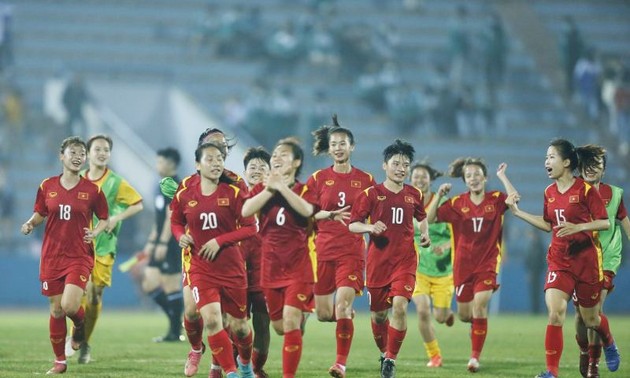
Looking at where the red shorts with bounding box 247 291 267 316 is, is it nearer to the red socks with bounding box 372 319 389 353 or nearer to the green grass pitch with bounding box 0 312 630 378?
the green grass pitch with bounding box 0 312 630 378

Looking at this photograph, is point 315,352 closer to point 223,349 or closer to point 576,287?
point 576,287

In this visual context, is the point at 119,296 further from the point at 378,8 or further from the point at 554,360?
the point at 554,360

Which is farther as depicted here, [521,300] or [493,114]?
[493,114]

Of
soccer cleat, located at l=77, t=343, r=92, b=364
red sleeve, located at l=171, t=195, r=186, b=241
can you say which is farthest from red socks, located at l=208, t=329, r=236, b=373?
soccer cleat, located at l=77, t=343, r=92, b=364

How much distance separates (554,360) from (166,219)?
21.1 feet

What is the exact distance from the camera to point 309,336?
18.1m

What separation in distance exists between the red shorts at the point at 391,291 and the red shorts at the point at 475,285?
1.68m

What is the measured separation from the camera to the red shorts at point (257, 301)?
11.0m

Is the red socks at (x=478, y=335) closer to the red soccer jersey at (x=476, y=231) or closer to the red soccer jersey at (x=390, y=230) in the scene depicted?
the red soccer jersey at (x=476, y=231)

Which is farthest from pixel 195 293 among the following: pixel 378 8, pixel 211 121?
pixel 378 8

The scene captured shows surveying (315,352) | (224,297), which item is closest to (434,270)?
(315,352)

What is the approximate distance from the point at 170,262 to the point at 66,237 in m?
4.91

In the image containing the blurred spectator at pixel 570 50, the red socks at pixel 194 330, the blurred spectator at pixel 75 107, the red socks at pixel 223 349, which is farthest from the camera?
the blurred spectator at pixel 570 50

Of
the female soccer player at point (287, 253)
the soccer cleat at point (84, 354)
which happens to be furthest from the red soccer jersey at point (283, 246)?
the soccer cleat at point (84, 354)
